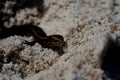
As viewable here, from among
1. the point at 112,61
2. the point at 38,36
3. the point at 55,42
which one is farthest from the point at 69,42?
the point at 112,61

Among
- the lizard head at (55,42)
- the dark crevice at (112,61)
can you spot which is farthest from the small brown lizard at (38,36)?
the dark crevice at (112,61)

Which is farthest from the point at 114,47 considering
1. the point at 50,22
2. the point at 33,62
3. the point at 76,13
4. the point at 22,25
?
the point at 22,25

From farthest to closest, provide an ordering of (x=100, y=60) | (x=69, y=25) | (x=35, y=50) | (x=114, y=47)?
(x=69, y=25) → (x=35, y=50) → (x=114, y=47) → (x=100, y=60)

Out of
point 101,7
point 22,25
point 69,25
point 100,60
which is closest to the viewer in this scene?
point 100,60

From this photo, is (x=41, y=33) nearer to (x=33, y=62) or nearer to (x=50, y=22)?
(x=50, y=22)

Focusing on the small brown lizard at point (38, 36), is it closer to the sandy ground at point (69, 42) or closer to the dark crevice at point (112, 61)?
the sandy ground at point (69, 42)

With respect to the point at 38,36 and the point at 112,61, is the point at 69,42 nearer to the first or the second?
the point at 38,36

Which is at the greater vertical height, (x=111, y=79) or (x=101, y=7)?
(x=101, y=7)
